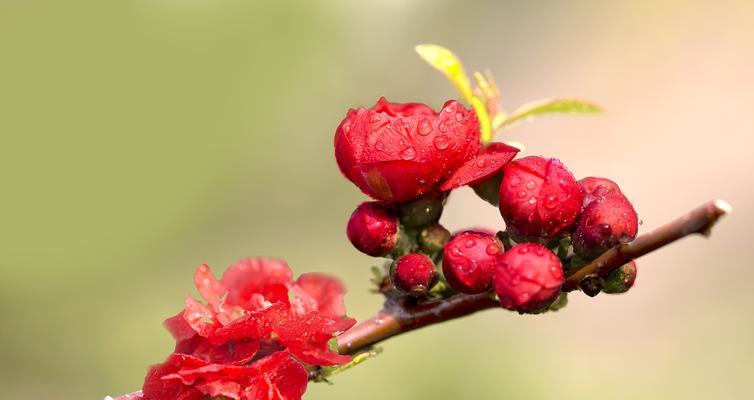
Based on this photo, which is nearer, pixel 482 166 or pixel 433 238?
pixel 482 166

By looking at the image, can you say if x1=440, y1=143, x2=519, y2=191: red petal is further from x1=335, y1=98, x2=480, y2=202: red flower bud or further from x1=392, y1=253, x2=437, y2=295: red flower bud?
x1=392, y1=253, x2=437, y2=295: red flower bud

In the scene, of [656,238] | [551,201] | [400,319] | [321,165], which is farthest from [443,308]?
[321,165]

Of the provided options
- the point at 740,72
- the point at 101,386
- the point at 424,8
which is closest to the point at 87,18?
the point at 424,8

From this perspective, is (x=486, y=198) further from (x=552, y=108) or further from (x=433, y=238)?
(x=552, y=108)

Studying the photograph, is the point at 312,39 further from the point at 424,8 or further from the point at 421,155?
the point at 421,155

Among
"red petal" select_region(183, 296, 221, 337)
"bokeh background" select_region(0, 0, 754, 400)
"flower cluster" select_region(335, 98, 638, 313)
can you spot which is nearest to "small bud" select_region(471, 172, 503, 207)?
"flower cluster" select_region(335, 98, 638, 313)

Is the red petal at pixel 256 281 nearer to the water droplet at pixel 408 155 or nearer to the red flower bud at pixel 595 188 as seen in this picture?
the water droplet at pixel 408 155

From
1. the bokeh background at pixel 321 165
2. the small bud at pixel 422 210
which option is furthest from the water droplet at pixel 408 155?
the bokeh background at pixel 321 165
